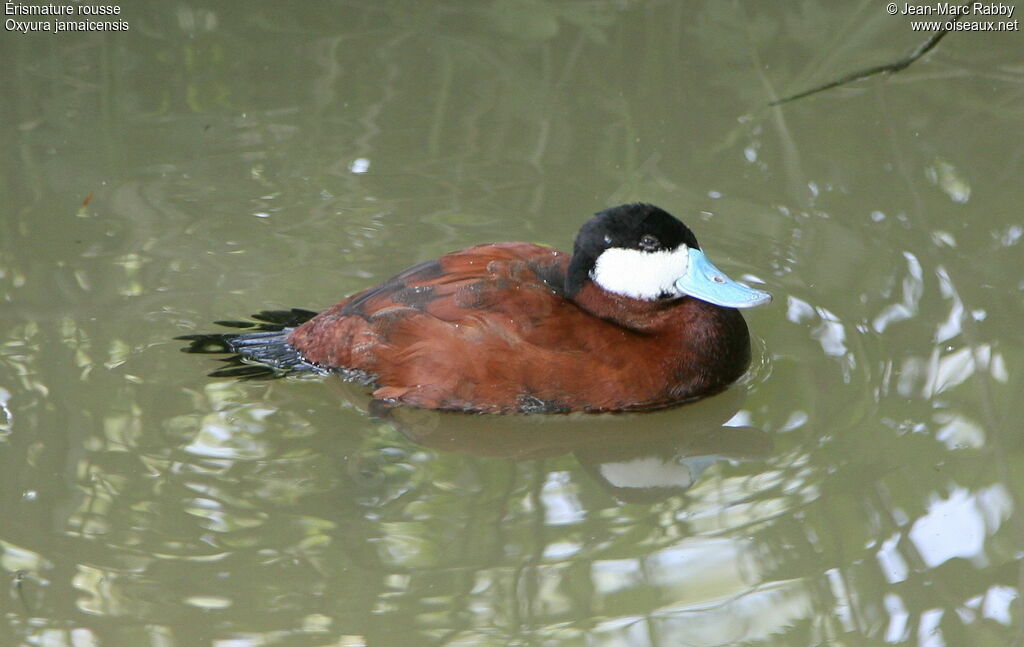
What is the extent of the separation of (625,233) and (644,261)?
0.35 feet

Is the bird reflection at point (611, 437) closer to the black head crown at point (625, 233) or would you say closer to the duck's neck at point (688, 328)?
the duck's neck at point (688, 328)

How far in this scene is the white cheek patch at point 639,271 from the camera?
3.63 metres

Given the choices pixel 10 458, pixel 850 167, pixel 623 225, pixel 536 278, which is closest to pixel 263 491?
pixel 10 458

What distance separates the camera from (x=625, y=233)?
142 inches

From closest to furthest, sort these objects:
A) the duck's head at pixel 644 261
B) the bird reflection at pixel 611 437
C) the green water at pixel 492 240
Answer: the green water at pixel 492 240 < the bird reflection at pixel 611 437 < the duck's head at pixel 644 261

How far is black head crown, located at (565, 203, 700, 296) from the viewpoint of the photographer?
3.61m

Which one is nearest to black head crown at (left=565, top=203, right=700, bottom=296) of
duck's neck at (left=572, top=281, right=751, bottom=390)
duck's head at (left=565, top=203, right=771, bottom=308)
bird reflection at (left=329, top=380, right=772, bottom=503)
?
A: duck's head at (left=565, top=203, right=771, bottom=308)

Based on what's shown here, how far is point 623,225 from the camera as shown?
3.61 meters

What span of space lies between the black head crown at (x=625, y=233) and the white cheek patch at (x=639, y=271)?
19 millimetres

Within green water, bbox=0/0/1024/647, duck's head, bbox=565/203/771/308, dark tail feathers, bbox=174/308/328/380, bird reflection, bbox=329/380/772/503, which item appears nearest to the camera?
green water, bbox=0/0/1024/647

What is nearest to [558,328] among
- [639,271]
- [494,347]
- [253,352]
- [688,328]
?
[494,347]

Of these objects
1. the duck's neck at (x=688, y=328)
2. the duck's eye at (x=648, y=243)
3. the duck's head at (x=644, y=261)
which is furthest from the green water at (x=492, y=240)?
the duck's eye at (x=648, y=243)

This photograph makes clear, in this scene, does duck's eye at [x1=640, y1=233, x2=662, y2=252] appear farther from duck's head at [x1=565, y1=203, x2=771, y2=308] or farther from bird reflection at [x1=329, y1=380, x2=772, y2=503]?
A: bird reflection at [x1=329, y1=380, x2=772, y2=503]

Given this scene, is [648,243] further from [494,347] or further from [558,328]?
[494,347]
